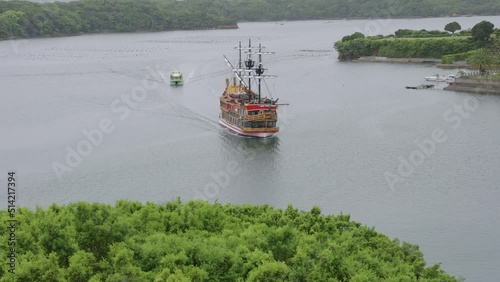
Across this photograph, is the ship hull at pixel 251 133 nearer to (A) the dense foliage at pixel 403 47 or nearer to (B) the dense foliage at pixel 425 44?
(B) the dense foliage at pixel 425 44

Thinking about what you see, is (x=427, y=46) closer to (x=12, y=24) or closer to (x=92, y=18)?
(x=12, y=24)

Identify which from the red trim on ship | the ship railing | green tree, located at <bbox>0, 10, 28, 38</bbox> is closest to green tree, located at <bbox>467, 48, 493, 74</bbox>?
the red trim on ship

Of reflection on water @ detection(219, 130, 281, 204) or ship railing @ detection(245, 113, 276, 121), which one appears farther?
ship railing @ detection(245, 113, 276, 121)

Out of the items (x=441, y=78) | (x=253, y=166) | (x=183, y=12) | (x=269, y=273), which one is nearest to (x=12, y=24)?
(x=183, y=12)

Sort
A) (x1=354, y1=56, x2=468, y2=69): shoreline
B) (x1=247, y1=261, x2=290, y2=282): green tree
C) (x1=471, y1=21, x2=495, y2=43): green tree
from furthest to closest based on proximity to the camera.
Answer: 1. (x1=354, y1=56, x2=468, y2=69): shoreline
2. (x1=471, y1=21, x2=495, y2=43): green tree
3. (x1=247, y1=261, x2=290, y2=282): green tree

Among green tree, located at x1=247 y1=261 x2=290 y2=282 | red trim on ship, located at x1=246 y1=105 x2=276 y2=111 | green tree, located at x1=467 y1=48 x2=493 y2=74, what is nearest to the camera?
green tree, located at x1=247 y1=261 x2=290 y2=282

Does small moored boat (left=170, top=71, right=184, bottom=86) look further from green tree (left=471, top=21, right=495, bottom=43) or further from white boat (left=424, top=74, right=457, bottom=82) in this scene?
green tree (left=471, top=21, right=495, bottom=43)

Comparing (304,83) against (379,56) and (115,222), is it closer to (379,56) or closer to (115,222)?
(379,56)
